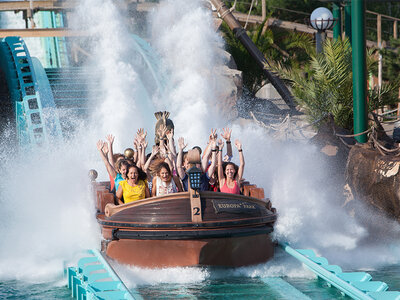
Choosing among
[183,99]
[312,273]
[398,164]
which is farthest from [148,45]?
[312,273]

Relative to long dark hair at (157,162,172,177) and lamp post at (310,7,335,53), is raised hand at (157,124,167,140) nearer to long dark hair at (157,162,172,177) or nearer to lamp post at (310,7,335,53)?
long dark hair at (157,162,172,177)

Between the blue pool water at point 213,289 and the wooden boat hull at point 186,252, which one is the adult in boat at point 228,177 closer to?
the wooden boat hull at point 186,252

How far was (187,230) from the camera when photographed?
7.35 meters

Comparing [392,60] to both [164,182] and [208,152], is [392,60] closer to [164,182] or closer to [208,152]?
[208,152]

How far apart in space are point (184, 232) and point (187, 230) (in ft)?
0.13

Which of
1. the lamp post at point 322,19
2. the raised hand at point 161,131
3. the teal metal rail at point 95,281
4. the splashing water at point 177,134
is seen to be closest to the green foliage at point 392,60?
the splashing water at point 177,134

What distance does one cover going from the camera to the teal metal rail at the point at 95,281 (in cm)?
656

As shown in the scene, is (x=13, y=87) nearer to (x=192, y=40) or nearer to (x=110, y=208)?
(x=192, y=40)

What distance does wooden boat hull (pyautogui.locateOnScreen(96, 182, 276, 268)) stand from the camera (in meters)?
7.38

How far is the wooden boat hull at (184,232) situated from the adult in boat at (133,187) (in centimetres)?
45

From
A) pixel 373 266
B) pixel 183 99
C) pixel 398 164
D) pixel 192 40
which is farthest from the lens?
pixel 192 40

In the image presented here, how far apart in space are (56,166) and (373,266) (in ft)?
20.5

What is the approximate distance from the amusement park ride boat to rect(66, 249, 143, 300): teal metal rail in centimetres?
29

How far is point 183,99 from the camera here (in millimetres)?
18375
